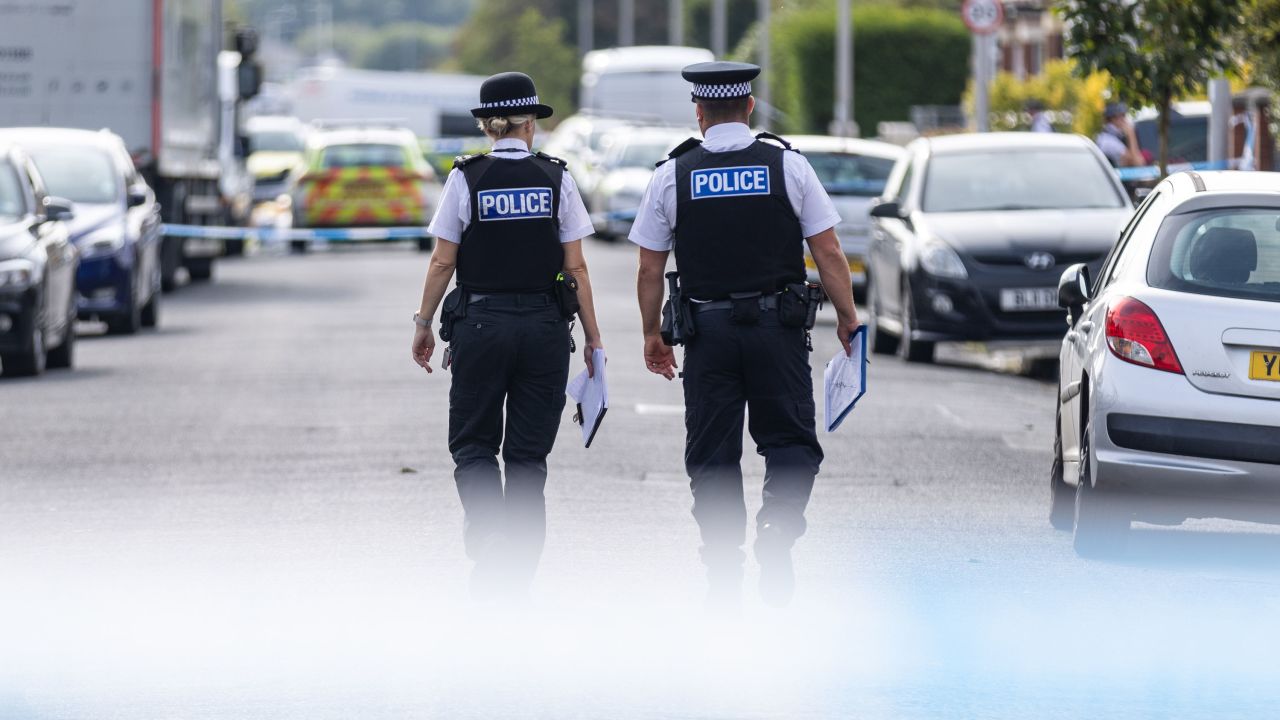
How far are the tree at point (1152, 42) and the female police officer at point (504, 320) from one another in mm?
8191

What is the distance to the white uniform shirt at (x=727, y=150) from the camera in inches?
317

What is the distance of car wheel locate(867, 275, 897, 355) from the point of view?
62.6ft

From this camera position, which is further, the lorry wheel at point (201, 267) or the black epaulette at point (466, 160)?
the lorry wheel at point (201, 267)

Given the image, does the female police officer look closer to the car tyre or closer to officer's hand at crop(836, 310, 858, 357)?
officer's hand at crop(836, 310, 858, 357)

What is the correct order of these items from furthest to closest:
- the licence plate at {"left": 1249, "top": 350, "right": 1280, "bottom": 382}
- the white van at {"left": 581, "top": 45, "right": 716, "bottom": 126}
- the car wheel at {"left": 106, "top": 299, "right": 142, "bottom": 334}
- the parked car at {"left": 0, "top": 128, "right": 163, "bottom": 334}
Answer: the white van at {"left": 581, "top": 45, "right": 716, "bottom": 126} → the car wheel at {"left": 106, "top": 299, "right": 142, "bottom": 334} → the parked car at {"left": 0, "top": 128, "right": 163, "bottom": 334} → the licence plate at {"left": 1249, "top": 350, "right": 1280, "bottom": 382}

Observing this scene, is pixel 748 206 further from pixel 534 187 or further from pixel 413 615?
pixel 413 615

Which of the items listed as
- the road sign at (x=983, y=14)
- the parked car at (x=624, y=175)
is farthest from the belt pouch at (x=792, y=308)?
the parked car at (x=624, y=175)

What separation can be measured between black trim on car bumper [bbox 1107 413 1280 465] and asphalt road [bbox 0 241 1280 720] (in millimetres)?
485

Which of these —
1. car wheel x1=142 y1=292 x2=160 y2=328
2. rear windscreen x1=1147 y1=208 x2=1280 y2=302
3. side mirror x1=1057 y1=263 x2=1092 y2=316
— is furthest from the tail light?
car wheel x1=142 y1=292 x2=160 y2=328

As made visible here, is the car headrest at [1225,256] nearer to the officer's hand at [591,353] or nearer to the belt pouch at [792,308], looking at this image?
→ the belt pouch at [792,308]

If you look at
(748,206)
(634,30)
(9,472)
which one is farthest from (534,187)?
(634,30)

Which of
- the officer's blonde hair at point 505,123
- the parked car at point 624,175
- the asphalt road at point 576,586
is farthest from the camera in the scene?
the parked car at point 624,175

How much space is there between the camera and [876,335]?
19172mm

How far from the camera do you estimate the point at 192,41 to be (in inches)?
1159
